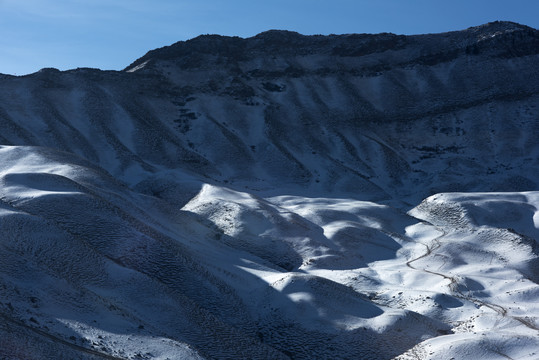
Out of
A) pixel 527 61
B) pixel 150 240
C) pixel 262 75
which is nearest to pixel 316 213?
pixel 150 240

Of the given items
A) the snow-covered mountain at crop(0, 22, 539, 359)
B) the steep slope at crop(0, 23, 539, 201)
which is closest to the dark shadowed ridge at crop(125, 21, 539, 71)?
the steep slope at crop(0, 23, 539, 201)

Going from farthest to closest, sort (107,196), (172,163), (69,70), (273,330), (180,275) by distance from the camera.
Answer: (69,70)
(172,163)
(107,196)
(180,275)
(273,330)

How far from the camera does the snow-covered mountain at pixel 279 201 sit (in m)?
32.3

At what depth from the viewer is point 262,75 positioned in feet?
354

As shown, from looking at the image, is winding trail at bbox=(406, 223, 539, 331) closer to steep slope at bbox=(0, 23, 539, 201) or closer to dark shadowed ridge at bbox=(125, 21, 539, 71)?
steep slope at bbox=(0, 23, 539, 201)

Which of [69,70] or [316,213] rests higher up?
[69,70]

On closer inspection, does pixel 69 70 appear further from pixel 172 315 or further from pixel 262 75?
pixel 172 315

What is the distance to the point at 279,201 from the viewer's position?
231ft

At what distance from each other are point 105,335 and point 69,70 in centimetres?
7925

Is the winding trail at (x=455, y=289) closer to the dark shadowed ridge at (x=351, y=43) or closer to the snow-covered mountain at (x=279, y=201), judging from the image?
the snow-covered mountain at (x=279, y=201)

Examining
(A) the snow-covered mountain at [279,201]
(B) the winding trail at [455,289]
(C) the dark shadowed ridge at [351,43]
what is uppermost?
(C) the dark shadowed ridge at [351,43]

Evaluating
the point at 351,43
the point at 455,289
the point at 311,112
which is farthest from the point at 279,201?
the point at 351,43

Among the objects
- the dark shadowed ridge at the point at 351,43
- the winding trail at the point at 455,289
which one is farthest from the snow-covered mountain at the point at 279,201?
the dark shadowed ridge at the point at 351,43

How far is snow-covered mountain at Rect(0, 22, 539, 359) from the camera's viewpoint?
32344mm
